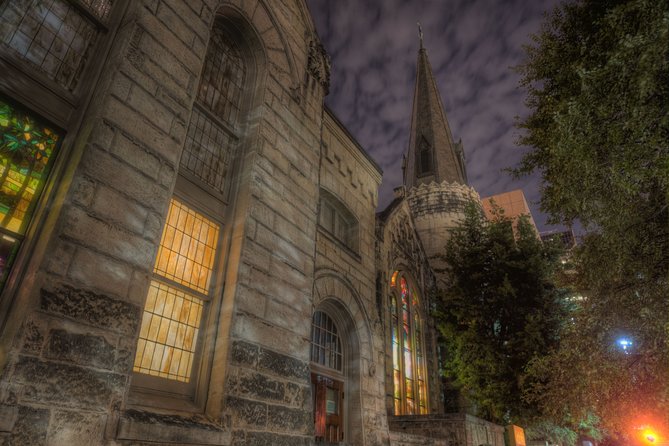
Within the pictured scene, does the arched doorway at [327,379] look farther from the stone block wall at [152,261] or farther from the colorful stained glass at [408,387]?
the colorful stained glass at [408,387]

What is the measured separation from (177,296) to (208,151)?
228cm

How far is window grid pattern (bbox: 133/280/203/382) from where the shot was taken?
4.70m

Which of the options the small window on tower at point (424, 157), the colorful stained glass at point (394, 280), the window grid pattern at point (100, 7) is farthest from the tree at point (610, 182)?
the small window on tower at point (424, 157)

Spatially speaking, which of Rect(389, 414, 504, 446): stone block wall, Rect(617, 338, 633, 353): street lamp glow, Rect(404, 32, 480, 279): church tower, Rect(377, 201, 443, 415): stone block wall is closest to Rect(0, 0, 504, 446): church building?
Rect(389, 414, 504, 446): stone block wall

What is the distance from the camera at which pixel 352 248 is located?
35.8 feet

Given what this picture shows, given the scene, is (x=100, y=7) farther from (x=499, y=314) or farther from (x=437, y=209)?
(x=437, y=209)

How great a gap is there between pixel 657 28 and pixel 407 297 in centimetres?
1164

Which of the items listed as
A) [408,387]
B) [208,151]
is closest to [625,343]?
[408,387]

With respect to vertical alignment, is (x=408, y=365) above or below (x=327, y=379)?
above

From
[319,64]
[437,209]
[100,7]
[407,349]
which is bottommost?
[407,349]

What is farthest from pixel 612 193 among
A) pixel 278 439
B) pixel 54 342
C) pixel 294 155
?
pixel 54 342

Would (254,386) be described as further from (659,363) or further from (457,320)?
(457,320)

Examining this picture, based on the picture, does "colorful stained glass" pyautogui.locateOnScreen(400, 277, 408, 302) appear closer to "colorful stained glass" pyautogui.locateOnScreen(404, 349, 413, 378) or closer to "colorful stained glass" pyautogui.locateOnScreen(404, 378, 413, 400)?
"colorful stained glass" pyautogui.locateOnScreen(404, 349, 413, 378)

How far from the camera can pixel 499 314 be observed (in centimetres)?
1518
